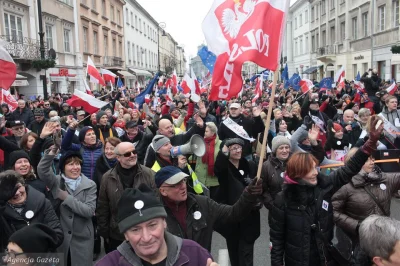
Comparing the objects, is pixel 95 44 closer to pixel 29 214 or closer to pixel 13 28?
pixel 13 28

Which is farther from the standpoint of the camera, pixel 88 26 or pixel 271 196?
pixel 88 26

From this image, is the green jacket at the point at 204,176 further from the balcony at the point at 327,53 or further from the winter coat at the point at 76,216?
the balcony at the point at 327,53

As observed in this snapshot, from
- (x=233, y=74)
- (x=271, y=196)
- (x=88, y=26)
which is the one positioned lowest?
(x=271, y=196)

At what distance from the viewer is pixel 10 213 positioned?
10.6 feet

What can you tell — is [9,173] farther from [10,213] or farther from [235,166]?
[235,166]

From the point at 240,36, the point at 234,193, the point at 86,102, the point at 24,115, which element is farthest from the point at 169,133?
the point at 24,115

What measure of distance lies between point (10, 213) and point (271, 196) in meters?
2.72

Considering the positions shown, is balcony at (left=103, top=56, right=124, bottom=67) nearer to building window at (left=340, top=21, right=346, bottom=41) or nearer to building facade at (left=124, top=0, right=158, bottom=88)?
building facade at (left=124, top=0, right=158, bottom=88)

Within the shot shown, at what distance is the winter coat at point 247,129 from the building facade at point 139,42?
37.2m

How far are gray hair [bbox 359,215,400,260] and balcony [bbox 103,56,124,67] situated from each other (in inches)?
1411

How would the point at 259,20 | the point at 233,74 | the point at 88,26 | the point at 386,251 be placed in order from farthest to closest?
the point at 88,26
the point at 233,74
the point at 259,20
the point at 386,251

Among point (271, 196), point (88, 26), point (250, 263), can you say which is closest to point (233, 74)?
point (271, 196)

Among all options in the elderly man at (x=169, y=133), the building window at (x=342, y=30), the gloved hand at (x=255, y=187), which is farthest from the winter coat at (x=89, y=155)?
the building window at (x=342, y=30)

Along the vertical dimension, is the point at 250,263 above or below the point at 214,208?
below
